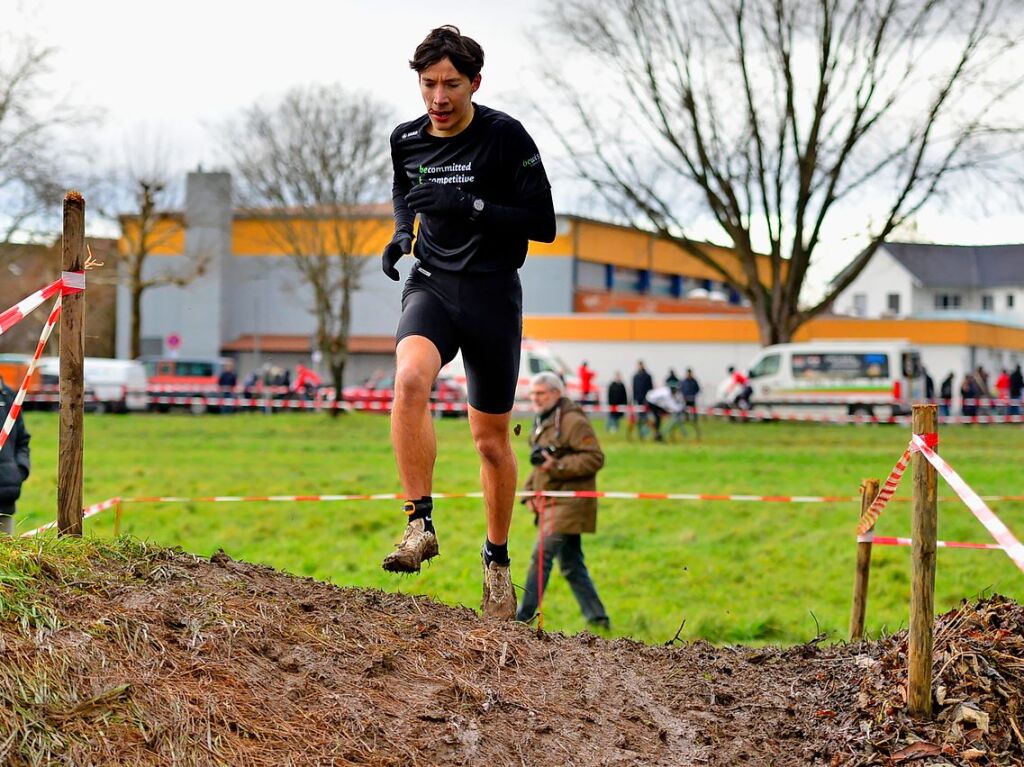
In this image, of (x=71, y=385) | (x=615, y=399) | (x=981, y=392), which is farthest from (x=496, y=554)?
(x=981, y=392)

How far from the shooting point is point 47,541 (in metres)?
5.24

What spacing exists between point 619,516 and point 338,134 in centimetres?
2908

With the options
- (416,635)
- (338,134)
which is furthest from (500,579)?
(338,134)

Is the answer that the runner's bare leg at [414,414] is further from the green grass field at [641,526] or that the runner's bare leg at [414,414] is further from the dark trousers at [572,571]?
the dark trousers at [572,571]

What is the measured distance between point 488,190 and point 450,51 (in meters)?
0.63

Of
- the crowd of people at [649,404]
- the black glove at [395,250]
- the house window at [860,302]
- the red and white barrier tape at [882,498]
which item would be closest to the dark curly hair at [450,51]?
the black glove at [395,250]

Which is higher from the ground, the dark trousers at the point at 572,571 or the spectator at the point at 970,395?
the spectator at the point at 970,395

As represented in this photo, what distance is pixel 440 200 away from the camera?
567 centimetres

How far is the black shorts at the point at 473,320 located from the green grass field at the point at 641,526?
1.95 m

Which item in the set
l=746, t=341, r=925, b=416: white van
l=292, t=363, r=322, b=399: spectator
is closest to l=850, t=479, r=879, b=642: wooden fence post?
l=746, t=341, r=925, b=416: white van

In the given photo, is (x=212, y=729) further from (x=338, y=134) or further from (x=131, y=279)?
(x=131, y=279)

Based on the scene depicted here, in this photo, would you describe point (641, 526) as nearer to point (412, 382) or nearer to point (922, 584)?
point (412, 382)

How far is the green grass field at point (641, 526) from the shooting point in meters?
11.5

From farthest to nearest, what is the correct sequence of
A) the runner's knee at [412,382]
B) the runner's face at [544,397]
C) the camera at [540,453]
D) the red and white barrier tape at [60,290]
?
the runner's face at [544,397]
the camera at [540,453]
the red and white barrier tape at [60,290]
the runner's knee at [412,382]
